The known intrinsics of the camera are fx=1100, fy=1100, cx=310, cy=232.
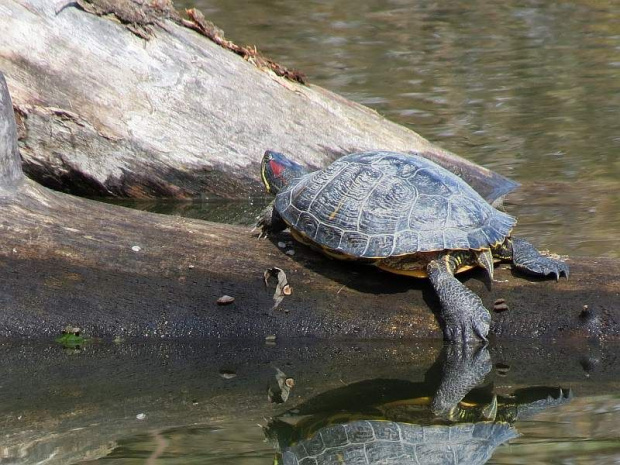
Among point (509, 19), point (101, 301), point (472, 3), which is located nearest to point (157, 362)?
point (101, 301)

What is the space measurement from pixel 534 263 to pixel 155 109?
307cm

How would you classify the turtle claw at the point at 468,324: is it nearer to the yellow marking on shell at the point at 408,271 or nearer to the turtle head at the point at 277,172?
the yellow marking on shell at the point at 408,271

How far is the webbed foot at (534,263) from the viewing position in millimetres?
4867

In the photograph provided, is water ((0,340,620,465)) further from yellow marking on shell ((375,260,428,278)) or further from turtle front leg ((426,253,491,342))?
yellow marking on shell ((375,260,428,278))

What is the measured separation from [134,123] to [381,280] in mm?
2553

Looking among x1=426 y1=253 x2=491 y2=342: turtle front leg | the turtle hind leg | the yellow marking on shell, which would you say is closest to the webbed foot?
the turtle hind leg

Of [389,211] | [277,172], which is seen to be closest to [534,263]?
[389,211]

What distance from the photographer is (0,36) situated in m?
6.58

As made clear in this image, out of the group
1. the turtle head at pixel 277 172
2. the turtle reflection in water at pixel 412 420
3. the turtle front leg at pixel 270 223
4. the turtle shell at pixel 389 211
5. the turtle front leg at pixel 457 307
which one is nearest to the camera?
the turtle reflection in water at pixel 412 420

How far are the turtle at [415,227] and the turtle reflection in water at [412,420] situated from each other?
31 cm

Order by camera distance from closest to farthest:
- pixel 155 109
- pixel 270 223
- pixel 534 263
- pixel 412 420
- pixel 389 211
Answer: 1. pixel 412 420
2. pixel 534 263
3. pixel 389 211
4. pixel 270 223
5. pixel 155 109

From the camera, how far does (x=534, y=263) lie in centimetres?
491

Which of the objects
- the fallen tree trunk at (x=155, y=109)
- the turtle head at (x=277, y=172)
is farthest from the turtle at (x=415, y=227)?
the fallen tree trunk at (x=155, y=109)

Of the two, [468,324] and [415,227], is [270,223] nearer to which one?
[415,227]
